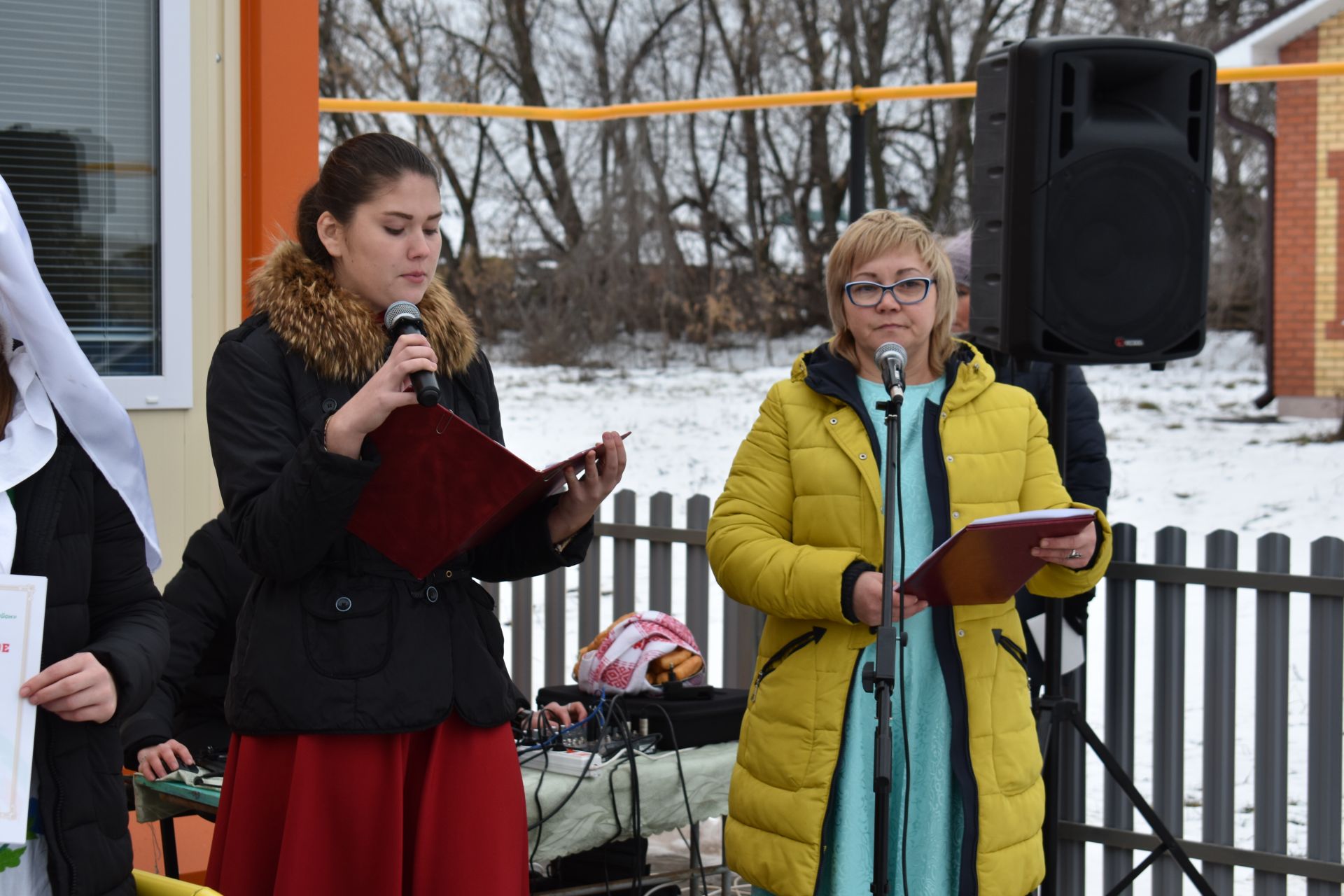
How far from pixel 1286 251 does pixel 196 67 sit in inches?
503

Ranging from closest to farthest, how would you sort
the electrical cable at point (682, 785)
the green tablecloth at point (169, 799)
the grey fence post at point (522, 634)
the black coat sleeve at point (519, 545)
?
the black coat sleeve at point (519, 545), the green tablecloth at point (169, 799), the electrical cable at point (682, 785), the grey fence post at point (522, 634)

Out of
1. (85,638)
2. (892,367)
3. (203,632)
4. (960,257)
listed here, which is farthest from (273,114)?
(85,638)

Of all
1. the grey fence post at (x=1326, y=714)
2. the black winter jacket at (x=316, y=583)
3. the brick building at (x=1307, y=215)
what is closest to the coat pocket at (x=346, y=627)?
the black winter jacket at (x=316, y=583)

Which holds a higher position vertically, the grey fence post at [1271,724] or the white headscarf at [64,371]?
the white headscarf at [64,371]

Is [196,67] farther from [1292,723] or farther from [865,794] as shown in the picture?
[1292,723]

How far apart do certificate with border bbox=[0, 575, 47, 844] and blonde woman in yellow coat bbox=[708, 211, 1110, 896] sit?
1377 mm

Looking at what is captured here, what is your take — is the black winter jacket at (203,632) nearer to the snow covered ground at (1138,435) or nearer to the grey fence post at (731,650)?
the grey fence post at (731,650)

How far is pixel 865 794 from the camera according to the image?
2.78 m

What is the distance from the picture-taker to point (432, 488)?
2.27 meters

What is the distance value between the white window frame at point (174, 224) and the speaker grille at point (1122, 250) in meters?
2.36

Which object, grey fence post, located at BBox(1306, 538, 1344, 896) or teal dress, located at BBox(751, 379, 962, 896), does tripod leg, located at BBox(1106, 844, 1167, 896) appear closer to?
grey fence post, located at BBox(1306, 538, 1344, 896)

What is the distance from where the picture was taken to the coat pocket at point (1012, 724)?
2.78 metres

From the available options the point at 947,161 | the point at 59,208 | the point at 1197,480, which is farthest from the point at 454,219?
the point at 59,208

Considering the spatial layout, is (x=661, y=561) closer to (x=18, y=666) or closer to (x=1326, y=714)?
(x=1326, y=714)
